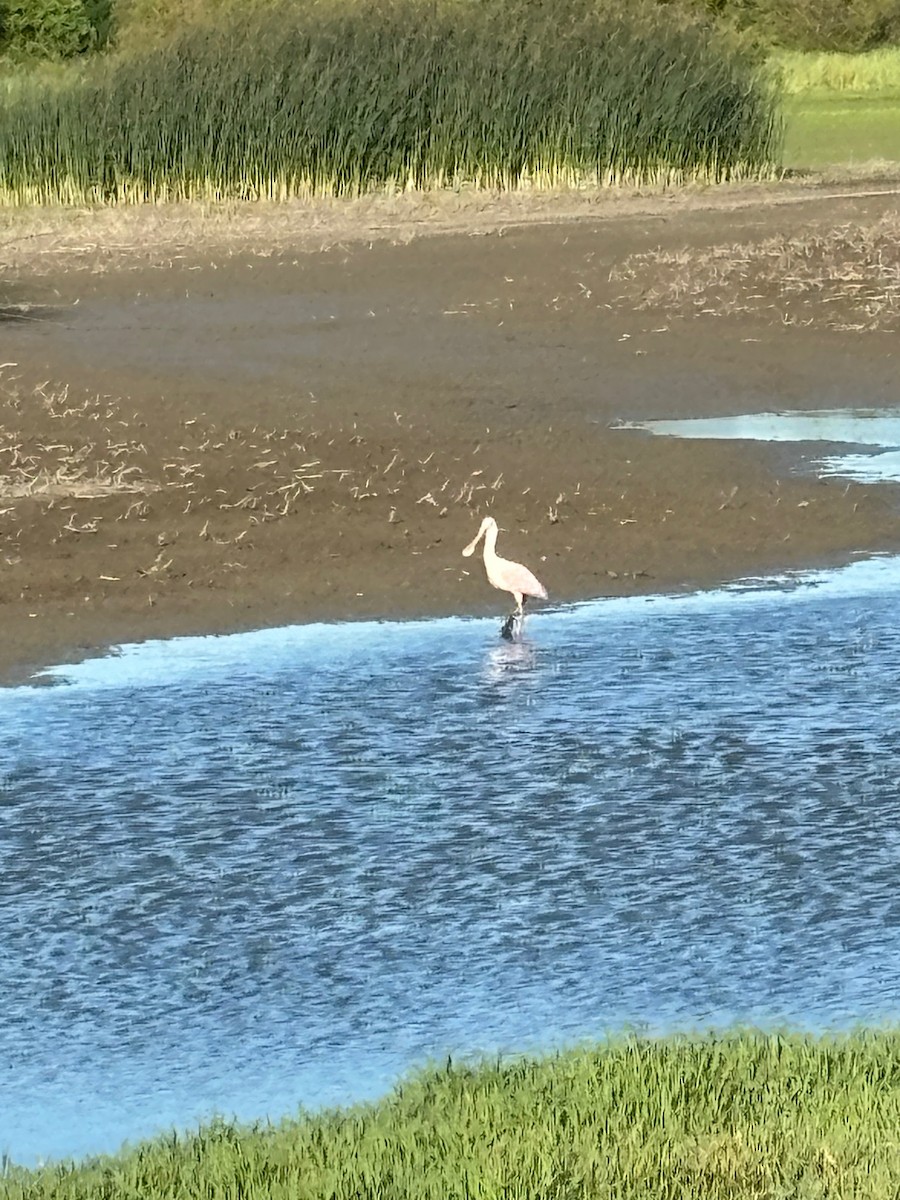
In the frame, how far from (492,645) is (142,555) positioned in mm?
2191

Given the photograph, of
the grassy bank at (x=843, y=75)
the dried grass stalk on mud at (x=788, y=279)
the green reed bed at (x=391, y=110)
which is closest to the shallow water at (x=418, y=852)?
the dried grass stalk on mud at (x=788, y=279)

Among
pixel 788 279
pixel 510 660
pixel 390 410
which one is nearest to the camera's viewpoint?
pixel 510 660

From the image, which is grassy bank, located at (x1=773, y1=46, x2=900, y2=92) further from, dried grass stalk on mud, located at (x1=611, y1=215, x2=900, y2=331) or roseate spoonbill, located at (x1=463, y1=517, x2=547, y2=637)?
roseate spoonbill, located at (x1=463, y1=517, x2=547, y2=637)

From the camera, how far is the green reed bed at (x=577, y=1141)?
4859mm

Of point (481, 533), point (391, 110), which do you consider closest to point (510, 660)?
point (481, 533)

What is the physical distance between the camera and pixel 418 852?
7.53 m

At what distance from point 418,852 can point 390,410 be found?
29.9 feet

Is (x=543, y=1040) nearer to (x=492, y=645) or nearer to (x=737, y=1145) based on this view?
(x=737, y=1145)

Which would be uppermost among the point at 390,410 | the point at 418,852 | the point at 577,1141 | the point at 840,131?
the point at 577,1141

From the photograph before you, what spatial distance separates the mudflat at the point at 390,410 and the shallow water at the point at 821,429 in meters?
0.25

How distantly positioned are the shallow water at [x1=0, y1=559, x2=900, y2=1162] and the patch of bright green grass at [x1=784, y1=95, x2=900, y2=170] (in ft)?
88.0

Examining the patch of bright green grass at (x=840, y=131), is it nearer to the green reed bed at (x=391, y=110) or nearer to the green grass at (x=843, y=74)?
the green grass at (x=843, y=74)

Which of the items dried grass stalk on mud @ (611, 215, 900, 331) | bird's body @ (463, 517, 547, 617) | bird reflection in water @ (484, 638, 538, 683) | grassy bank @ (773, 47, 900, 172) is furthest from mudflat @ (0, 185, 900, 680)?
grassy bank @ (773, 47, 900, 172)

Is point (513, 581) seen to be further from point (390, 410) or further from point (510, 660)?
point (390, 410)
